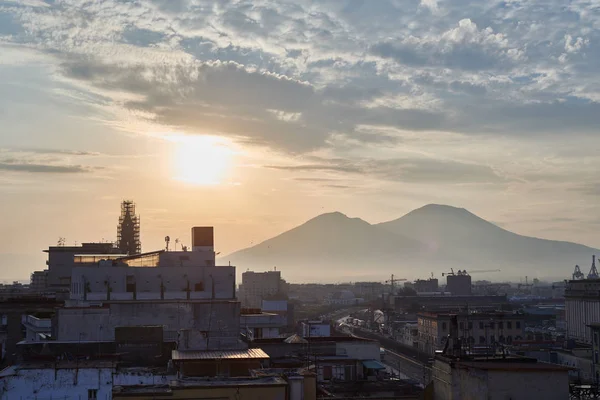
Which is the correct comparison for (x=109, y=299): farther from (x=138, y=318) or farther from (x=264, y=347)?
(x=264, y=347)

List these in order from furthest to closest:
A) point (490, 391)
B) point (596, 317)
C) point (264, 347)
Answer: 1. point (596, 317)
2. point (264, 347)
3. point (490, 391)

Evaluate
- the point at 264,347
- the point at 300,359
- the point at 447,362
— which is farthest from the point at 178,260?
the point at 447,362

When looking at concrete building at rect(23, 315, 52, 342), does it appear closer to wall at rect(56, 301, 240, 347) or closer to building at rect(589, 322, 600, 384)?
wall at rect(56, 301, 240, 347)

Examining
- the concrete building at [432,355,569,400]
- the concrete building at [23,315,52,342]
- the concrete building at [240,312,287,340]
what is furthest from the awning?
the concrete building at [432,355,569,400]

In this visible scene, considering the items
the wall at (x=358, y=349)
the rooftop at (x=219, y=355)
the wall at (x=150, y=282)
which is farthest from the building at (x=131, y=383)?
the wall at (x=150, y=282)

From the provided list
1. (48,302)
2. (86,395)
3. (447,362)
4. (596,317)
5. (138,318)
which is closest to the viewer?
(447,362)

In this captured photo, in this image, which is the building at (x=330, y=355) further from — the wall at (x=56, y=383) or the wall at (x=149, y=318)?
the wall at (x=56, y=383)
